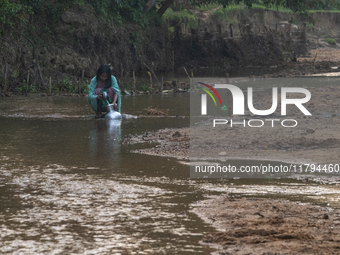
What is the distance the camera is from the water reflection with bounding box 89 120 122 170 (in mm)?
9422

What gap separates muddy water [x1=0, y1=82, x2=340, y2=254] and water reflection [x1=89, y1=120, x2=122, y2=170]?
0.06 feet

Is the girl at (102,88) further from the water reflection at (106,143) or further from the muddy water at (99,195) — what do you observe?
the muddy water at (99,195)

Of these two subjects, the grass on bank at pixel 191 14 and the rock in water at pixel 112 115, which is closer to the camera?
the rock in water at pixel 112 115

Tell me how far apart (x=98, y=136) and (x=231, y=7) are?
1709 inches

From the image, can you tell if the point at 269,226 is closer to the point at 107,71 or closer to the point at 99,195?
the point at 99,195

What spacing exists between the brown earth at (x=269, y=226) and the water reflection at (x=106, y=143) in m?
2.90

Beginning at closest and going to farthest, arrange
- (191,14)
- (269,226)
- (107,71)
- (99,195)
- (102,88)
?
(269,226) → (99,195) → (107,71) → (102,88) → (191,14)

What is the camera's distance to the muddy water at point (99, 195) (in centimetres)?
532

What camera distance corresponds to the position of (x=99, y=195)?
7.06m

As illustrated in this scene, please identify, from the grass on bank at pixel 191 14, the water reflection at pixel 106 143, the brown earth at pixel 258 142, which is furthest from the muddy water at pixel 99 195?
the grass on bank at pixel 191 14

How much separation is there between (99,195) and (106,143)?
13.9ft

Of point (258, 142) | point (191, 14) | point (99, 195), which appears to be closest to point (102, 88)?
point (258, 142)

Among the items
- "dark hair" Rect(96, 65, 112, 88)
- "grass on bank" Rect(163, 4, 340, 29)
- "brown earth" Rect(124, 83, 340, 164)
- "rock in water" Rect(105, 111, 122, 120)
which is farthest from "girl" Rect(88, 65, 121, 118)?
"grass on bank" Rect(163, 4, 340, 29)

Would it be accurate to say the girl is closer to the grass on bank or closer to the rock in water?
the rock in water
